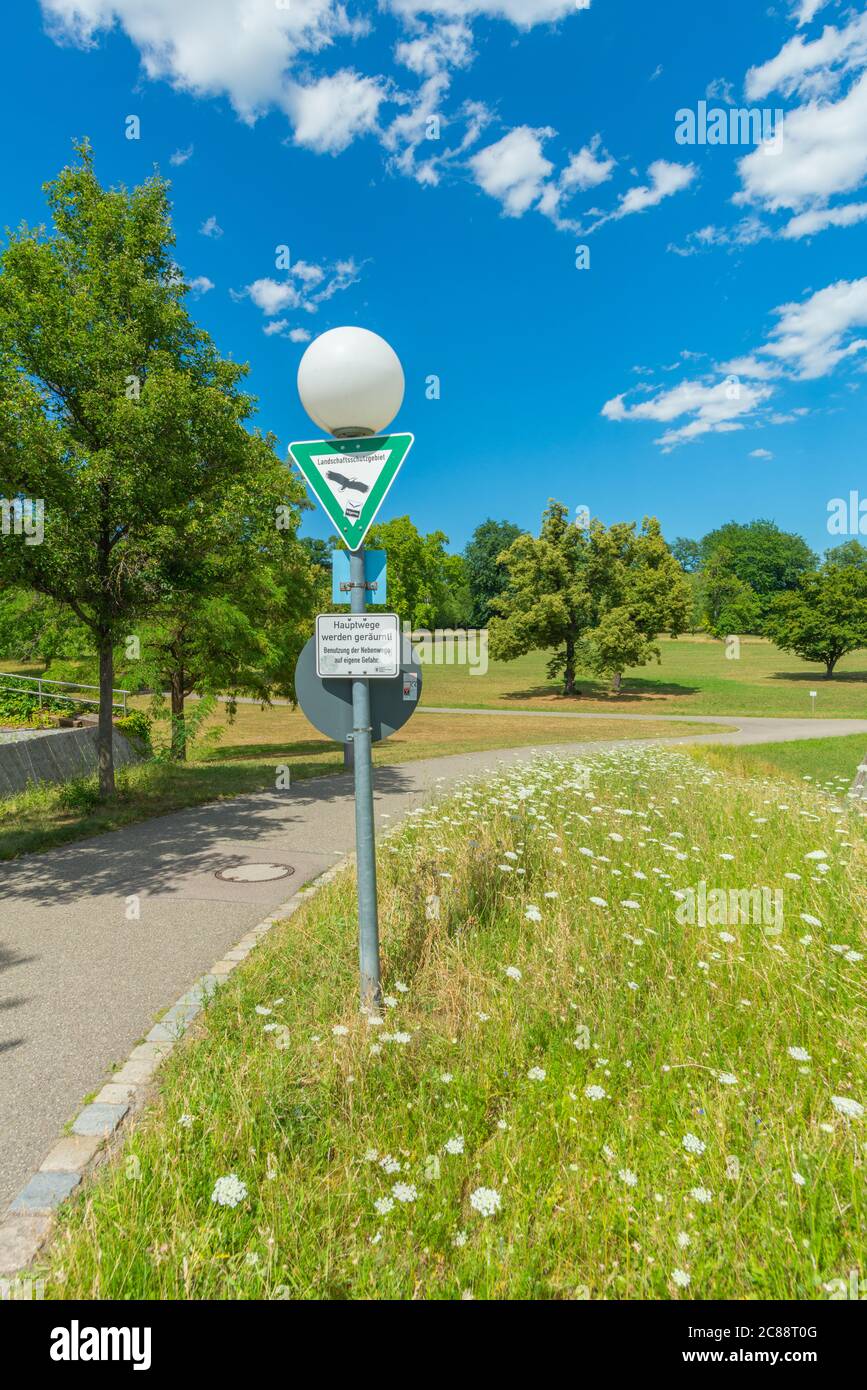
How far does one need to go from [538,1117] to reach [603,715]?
91.6 feet

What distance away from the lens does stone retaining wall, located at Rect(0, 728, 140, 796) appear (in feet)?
35.1

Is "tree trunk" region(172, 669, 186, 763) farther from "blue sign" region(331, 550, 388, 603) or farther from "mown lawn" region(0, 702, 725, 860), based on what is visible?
"blue sign" region(331, 550, 388, 603)

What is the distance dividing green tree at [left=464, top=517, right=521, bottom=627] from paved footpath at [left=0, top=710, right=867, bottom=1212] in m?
75.3

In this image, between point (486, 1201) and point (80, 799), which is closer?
point (486, 1201)

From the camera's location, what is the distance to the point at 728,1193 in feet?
7.94

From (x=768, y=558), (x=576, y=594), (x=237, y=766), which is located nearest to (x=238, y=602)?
(x=237, y=766)

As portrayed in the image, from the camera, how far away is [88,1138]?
2951 millimetres

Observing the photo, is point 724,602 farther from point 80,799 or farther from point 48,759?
point 80,799

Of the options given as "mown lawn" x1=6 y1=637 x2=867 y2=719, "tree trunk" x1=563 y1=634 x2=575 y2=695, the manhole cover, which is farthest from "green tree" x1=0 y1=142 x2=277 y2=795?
"tree trunk" x1=563 y1=634 x2=575 y2=695

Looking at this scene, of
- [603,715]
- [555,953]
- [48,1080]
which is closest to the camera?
[48,1080]

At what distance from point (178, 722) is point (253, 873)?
30.3ft

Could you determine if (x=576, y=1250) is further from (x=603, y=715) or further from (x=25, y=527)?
(x=603, y=715)

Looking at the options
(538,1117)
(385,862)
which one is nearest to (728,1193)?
(538,1117)
